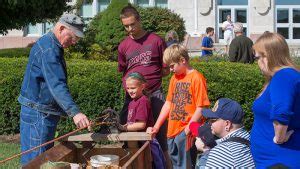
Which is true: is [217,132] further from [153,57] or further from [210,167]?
[153,57]

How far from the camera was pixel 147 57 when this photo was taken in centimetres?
677

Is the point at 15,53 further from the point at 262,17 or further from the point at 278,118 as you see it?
the point at 262,17

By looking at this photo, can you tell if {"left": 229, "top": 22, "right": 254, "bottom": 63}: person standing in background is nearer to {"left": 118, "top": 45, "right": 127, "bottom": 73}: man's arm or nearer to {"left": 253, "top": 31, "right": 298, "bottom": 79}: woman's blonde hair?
{"left": 118, "top": 45, "right": 127, "bottom": 73}: man's arm

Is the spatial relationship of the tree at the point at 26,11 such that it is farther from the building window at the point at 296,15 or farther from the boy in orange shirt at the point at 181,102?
the building window at the point at 296,15

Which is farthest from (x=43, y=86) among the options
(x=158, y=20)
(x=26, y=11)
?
(x=158, y=20)

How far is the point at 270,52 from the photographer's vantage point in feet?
14.3

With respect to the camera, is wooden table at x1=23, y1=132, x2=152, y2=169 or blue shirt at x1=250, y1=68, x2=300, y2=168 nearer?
blue shirt at x1=250, y1=68, x2=300, y2=168

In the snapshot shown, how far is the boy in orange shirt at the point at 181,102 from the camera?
6426mm

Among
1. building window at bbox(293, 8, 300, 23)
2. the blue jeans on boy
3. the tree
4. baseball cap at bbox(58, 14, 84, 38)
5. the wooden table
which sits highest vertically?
building window at bbox(293, 8, 300, 23)

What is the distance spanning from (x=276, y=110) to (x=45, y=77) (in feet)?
6.60

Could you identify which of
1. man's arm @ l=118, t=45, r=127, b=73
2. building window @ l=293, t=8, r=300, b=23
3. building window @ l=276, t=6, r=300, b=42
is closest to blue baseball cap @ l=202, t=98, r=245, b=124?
man's arm @ l=118, t=45, r=127, b=73

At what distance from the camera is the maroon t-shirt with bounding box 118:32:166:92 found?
6.78m

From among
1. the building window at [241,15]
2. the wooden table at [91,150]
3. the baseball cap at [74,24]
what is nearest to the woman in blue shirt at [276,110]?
the wooden table at [91,150]

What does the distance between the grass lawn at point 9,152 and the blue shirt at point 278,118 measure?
452 cm
